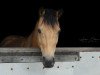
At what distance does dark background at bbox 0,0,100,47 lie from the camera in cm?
688

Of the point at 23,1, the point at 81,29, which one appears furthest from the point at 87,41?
the point at 23,1

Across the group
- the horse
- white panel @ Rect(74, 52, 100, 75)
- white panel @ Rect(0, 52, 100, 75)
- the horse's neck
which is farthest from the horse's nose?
the horse's neck

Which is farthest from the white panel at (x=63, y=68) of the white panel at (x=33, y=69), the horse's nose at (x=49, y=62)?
the horse's nose at (x=49, y=62)

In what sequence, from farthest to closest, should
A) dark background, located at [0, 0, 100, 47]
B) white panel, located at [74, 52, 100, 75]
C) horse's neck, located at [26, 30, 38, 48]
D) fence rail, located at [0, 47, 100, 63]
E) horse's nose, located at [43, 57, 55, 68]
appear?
dark background, located at [0, 0, 100, 47], horse's neck, located at [26, 30, 38, 48], white panel, located at [74, 52, 100, 75], fence rail, located at [0, 47, 100, 63], horse's nose, located at [43, 57, 55, 68]

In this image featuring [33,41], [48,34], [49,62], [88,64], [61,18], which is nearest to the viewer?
[49,62]

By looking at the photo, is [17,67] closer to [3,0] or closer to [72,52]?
[72,52]

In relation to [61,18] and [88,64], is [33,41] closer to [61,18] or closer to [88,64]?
[88,64]

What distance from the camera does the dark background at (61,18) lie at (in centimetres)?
688

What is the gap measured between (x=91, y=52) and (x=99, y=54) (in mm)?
75

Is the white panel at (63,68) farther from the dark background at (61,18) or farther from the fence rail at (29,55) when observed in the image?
the dark background at (61,18)

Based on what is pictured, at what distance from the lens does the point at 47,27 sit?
9.91 ft

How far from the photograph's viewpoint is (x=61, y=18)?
676 centimetres

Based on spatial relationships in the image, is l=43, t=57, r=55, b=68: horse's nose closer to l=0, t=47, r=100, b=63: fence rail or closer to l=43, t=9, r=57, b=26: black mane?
l=0, t=47, r=100, b=63: fence rail

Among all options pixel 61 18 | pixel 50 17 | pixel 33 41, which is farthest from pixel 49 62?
pixel 61 18
